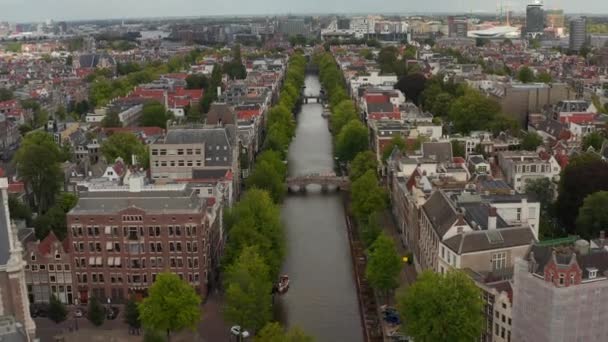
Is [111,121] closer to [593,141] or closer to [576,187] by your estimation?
[593,141]

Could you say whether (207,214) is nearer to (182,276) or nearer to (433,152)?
(182,276)

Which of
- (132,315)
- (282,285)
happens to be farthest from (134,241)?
(282,285)

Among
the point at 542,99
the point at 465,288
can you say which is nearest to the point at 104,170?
the point at 465,288

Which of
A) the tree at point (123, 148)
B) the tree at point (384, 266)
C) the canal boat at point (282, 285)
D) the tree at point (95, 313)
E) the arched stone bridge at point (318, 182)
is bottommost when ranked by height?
the canal boat at point (282, 285)

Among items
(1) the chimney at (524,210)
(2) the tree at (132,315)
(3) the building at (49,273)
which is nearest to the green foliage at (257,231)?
(2) the tree at (132,315)

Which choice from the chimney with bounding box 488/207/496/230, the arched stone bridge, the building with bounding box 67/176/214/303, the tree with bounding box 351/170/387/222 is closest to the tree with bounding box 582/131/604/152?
the arched stone bridge

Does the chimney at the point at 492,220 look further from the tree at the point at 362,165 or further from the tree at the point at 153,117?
the tree at the point at 153,117
